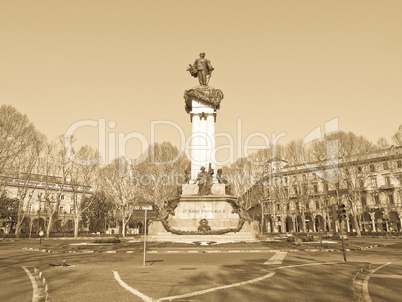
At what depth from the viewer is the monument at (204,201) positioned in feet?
85.9

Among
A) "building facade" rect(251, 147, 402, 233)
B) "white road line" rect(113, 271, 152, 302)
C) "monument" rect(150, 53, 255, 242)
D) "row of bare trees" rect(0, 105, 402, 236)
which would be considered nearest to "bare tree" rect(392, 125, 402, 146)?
"row of bare trees" rect(0, 105, 402, 236)

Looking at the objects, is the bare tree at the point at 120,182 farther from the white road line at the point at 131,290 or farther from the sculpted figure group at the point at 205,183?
the white road line at the point at 131,290

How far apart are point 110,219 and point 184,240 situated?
224 ft

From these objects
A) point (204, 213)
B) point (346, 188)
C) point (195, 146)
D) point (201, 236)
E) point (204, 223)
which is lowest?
point (201, 236)

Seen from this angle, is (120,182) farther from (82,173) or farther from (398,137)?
(398,137)

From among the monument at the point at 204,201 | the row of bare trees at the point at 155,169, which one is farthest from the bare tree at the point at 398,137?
the monument at the point at 204,201

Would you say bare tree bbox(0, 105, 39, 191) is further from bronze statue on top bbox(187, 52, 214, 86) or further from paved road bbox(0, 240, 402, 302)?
paved road bbox(0, 240, 402, 302)

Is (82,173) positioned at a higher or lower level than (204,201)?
higher

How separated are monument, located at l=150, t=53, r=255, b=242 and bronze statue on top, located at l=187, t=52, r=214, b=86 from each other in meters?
2.78

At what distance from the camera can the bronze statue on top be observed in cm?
3538

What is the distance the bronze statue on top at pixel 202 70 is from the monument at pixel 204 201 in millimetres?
2781

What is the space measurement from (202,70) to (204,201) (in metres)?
15.2

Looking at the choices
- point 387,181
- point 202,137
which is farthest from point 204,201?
point 387,181

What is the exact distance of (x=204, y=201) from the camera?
91.2 ft
